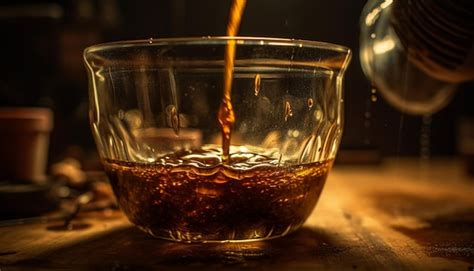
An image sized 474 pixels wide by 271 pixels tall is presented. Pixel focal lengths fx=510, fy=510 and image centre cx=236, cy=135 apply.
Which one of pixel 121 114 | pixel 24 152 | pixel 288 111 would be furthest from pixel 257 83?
pixel 24 152

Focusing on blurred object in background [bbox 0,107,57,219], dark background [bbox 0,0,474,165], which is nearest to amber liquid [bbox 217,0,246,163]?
blurred object in background [bbox 0,107,57,219]

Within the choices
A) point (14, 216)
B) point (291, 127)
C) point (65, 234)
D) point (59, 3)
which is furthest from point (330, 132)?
point (59, 3)

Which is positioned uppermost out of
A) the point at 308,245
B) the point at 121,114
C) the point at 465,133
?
the point at 121,114

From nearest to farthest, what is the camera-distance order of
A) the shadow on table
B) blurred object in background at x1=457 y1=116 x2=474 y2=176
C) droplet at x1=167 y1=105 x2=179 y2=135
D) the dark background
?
the shadow on table
droplet at x1=167 y1=105 x2=179 y2=135
the dark background
blurred object in background at x1=457 y1=116 x2=474 y2=176

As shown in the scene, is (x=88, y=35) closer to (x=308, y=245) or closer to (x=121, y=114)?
(x=121, y=114)

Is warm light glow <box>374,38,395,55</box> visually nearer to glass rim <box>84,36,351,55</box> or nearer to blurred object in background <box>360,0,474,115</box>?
blurred object in background <box>360,0,474,115</box>

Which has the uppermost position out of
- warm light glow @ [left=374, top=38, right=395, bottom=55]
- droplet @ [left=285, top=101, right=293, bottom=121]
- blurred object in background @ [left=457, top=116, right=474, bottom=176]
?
warm light glow @ [left=374, top=38, right=395, bottom=55]

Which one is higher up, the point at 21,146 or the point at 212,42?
the point at 212,42
